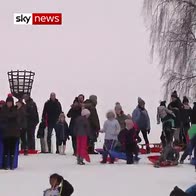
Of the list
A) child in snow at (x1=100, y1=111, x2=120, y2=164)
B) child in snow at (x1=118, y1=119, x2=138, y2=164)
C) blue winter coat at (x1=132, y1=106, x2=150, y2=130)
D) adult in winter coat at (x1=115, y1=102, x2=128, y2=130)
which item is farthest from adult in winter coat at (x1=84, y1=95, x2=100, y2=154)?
child in snow at (x1=118, y1=119, x2=138, y2=164)

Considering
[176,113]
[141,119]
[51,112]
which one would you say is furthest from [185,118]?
[51,112]

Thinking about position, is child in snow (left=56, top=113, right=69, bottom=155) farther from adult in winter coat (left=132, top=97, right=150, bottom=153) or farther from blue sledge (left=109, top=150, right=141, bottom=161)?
blue sledge (left=109, top=150, right=141, bottom=161)

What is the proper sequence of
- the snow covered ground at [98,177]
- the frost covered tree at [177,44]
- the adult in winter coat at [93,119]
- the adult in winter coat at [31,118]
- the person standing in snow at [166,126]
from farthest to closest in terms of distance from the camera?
1. the frost covered tree at [177,44]
2. the adult in winter coat at [31,118]
3. the adult in winter coat at [93,119]
4. the person standing in snow at [166,126]
5. the snow covered ground at [98,177]

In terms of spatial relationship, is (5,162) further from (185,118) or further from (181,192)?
(181,192)

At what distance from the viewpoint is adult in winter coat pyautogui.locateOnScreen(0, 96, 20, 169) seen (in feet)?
55.3

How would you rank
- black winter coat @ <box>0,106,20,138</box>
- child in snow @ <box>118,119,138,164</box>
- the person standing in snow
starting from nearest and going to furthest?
black winter coat @ <box>0,106,20,138</box>, the person standing in snow, child in snow @ <box>118,119,138,164</box>

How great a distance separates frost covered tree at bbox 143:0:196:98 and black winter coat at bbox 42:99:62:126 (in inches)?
242

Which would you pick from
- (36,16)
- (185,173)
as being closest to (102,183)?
(185,173)

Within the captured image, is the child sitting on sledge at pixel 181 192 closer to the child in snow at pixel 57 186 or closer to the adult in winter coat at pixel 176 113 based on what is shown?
the child in snow at pixel 57 186

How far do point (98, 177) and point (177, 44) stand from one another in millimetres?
11879

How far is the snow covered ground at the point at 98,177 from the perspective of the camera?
1352 centimetres

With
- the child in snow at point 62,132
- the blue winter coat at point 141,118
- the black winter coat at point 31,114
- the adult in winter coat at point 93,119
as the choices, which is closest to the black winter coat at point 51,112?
the black winter coat at point 31,114

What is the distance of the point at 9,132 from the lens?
16.8m

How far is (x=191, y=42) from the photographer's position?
26.2 meters
